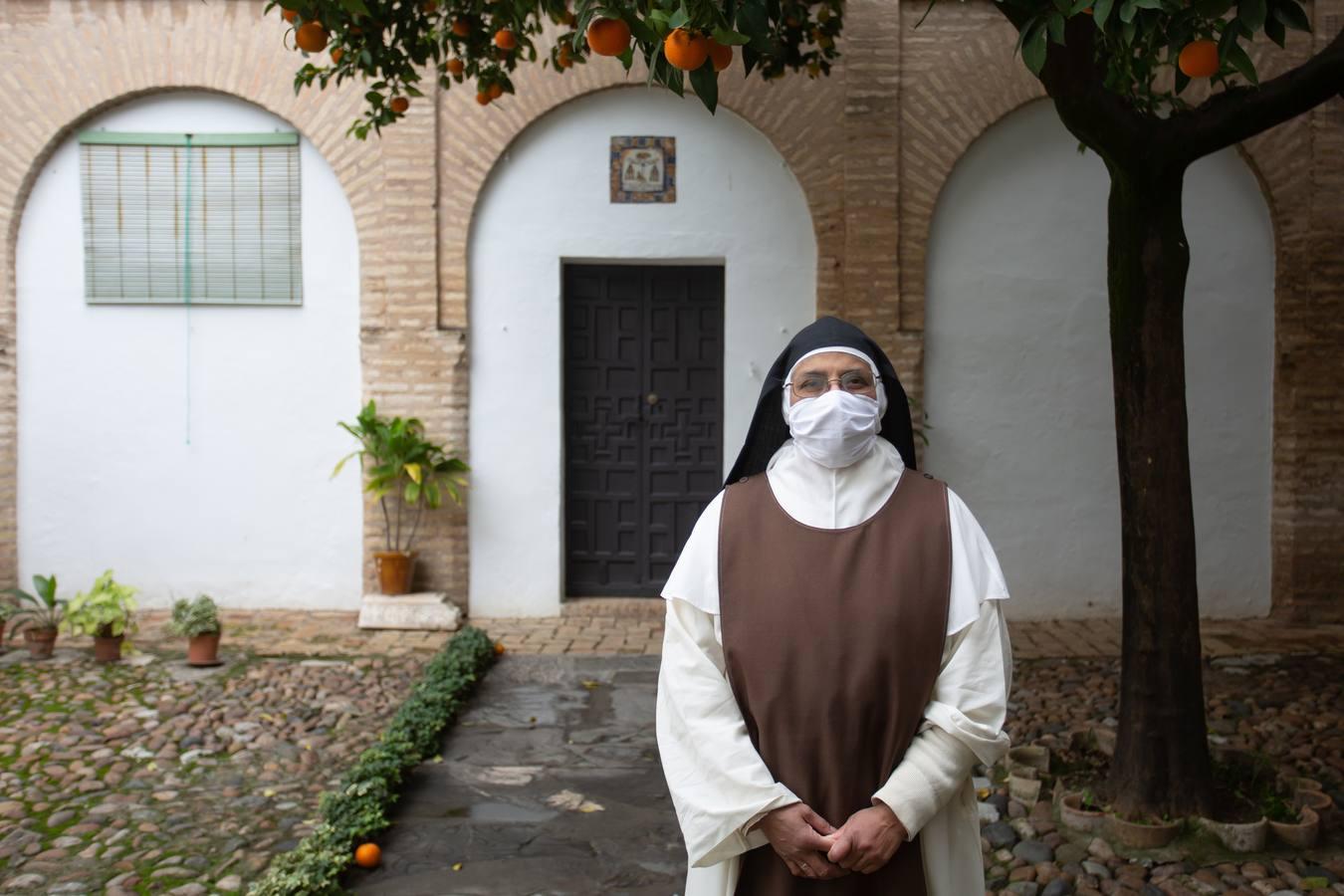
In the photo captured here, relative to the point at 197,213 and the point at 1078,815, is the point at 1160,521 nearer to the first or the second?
the point at 1078,815

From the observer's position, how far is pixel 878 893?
2.26 m

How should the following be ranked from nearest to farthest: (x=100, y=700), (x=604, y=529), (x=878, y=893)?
(x=878, y=893)
(x=100, y=700)
(x=604, y=529)

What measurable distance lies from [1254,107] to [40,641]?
6.92m

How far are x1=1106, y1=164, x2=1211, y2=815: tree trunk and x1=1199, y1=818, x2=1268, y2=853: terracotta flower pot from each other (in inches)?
5.2

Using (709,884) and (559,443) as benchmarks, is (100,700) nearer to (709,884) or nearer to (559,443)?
(559,443)

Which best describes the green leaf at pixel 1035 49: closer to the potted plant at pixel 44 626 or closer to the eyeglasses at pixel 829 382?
the eyeglasses at pixel 829 382

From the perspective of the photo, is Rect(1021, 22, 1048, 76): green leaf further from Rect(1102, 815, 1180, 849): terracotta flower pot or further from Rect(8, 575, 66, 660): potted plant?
Rect(8, 575, 66, 660): potted plant

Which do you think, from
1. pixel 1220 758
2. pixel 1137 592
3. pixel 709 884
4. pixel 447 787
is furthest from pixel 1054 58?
pixel 447 787

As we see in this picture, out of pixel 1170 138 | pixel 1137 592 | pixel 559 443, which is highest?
pixel 1170 138

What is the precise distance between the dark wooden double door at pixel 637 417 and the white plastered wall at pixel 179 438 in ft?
5.30

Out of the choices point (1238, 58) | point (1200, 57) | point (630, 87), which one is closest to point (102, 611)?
point (630, 87)

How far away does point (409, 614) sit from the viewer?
7.62 m

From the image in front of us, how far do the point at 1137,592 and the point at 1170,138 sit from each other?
167 cm

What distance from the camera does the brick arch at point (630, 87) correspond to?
7805 millimetres
